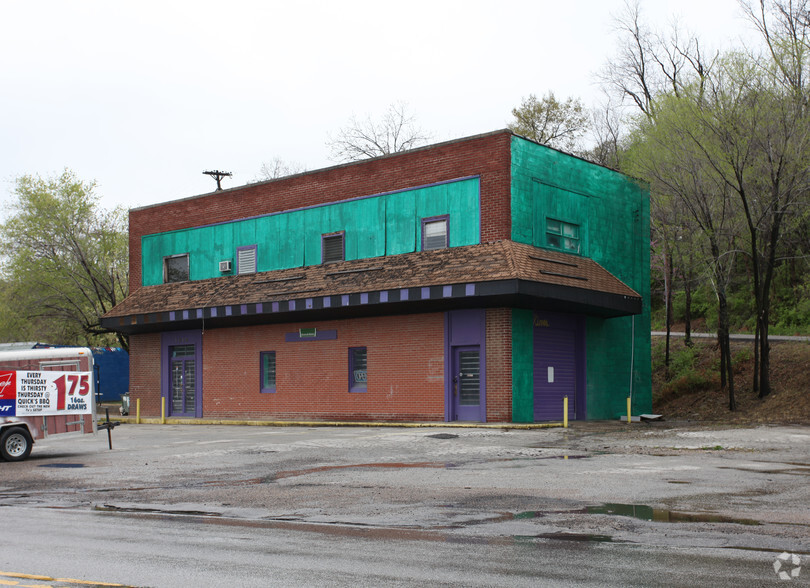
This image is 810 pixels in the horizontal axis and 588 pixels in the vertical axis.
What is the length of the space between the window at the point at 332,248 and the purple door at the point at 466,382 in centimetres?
606

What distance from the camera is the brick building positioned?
25688 millimetres

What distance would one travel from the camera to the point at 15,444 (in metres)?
19.2

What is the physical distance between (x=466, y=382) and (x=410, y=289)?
3.35 m

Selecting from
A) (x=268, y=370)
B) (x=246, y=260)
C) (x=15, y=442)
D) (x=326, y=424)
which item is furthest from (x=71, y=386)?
(x=246, y=260)

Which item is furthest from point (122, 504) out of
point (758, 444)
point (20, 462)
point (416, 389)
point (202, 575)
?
point (416, 389)

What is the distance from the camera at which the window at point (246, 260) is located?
32.7 meters

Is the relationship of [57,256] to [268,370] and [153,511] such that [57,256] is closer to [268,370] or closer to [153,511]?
[268,370]

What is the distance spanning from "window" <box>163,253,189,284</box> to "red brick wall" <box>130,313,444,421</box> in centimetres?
261

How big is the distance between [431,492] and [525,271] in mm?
12848

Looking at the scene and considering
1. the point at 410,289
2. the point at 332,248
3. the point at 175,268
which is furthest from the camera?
the point at 175,268

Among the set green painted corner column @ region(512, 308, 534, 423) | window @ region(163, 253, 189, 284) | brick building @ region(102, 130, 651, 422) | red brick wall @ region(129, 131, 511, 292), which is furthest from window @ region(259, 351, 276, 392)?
green painted corner column @ region(512, 308, 534, 423)

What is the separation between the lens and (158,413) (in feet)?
116

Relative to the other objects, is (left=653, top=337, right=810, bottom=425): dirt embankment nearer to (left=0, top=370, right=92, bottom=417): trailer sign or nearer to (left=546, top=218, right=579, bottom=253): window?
(left=546, top=218, right=579, bottom=253): window

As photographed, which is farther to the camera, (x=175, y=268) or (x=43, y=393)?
(x=175, y=268)
